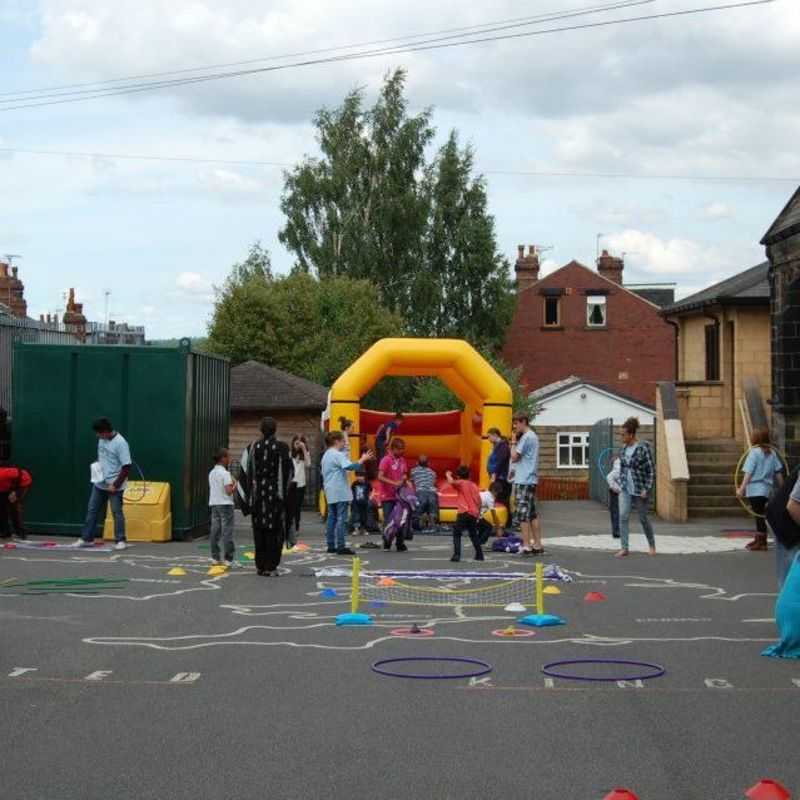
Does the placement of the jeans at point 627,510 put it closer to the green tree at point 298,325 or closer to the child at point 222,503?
the child at point 222,503

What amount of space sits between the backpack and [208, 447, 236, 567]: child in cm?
810

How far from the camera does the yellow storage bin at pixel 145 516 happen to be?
77.0 feet

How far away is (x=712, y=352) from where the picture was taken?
1517 inches

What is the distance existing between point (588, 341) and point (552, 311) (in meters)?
2.07

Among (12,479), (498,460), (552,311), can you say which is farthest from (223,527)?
(552,311)

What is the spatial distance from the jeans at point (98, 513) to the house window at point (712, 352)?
1871cm

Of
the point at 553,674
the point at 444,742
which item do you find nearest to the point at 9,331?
the point at 553,674

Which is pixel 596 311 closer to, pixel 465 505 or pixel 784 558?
pixel 465 505

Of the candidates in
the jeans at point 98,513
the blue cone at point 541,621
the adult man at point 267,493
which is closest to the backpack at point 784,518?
the blue cone at point 541,621

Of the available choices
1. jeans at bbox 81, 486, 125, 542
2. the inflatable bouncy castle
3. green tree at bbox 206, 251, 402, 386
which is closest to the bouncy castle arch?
the inflatable bouncy castle

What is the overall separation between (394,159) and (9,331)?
1412 inches

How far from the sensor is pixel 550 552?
22594 mm

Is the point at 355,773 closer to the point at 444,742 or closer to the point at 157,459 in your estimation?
the point at 444,742

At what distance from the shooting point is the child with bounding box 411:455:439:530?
2764cm
